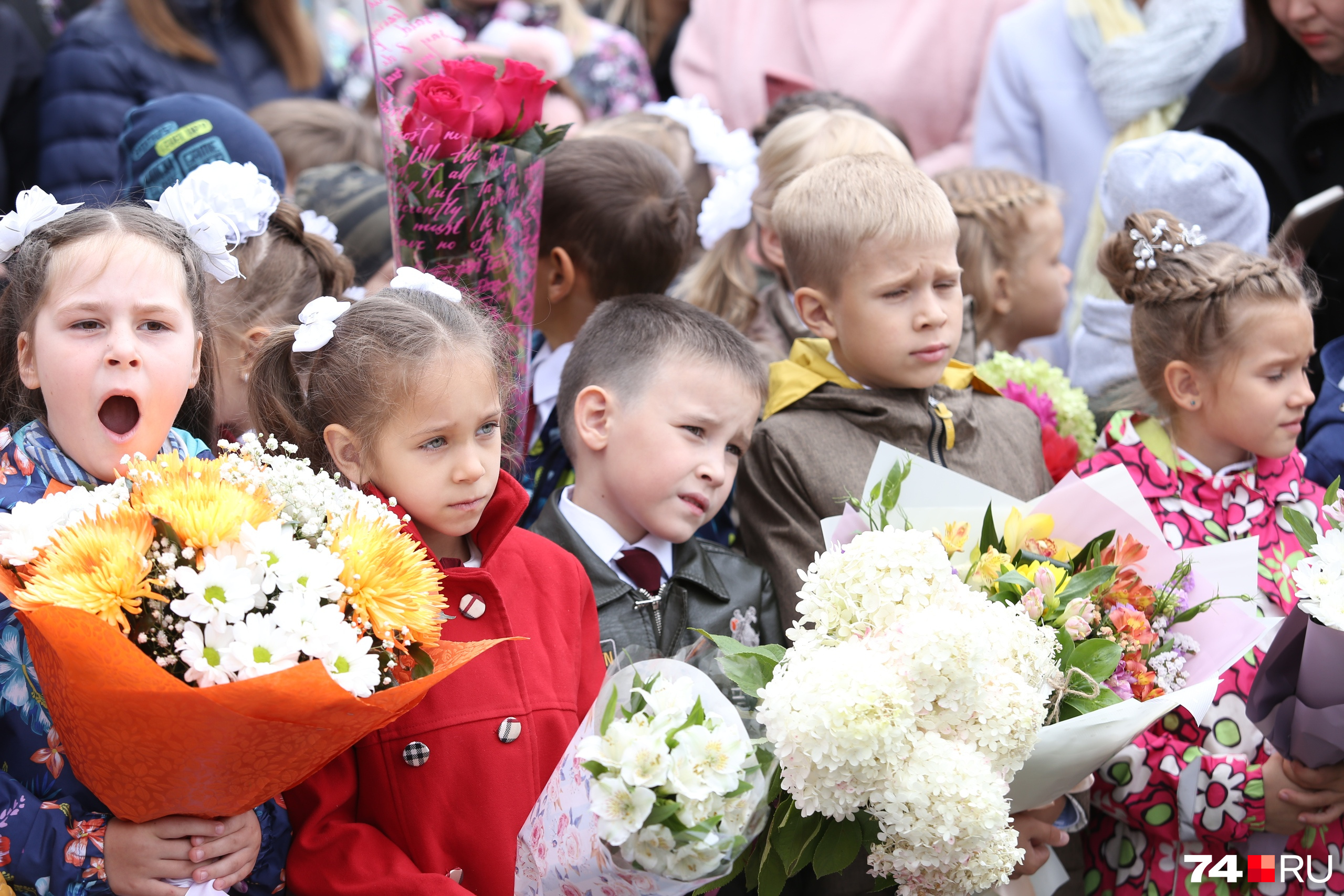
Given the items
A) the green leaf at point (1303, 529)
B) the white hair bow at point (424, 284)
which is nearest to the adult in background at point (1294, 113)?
the green leaf at point (1303, 529)

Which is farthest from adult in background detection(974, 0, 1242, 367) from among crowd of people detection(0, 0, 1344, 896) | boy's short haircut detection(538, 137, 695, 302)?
boy's short haircut detection(538, 137, 695, 302)

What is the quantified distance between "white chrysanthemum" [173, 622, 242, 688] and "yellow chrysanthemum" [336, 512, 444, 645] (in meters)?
0.18

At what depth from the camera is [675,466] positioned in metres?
2.66

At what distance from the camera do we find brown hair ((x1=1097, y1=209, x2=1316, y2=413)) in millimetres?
2947

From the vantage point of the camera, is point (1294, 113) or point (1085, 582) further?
point (1294, 113)

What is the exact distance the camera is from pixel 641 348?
280 centimetres

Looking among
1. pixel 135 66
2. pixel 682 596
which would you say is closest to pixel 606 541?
pixel 682 596

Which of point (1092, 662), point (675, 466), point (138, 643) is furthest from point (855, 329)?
point (138, 643)

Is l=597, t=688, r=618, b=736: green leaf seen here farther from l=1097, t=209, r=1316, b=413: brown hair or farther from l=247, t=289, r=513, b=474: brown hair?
l=1097, t=209, r=1316, b=413: brown hair

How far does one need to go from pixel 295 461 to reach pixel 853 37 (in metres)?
3.83

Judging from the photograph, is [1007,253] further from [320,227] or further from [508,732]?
[508,732]

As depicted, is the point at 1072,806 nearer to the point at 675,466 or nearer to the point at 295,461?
the point at 675,466

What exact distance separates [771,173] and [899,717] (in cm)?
236

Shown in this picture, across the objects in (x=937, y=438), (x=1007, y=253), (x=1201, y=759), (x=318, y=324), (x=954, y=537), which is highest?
(x=318, y=324)
